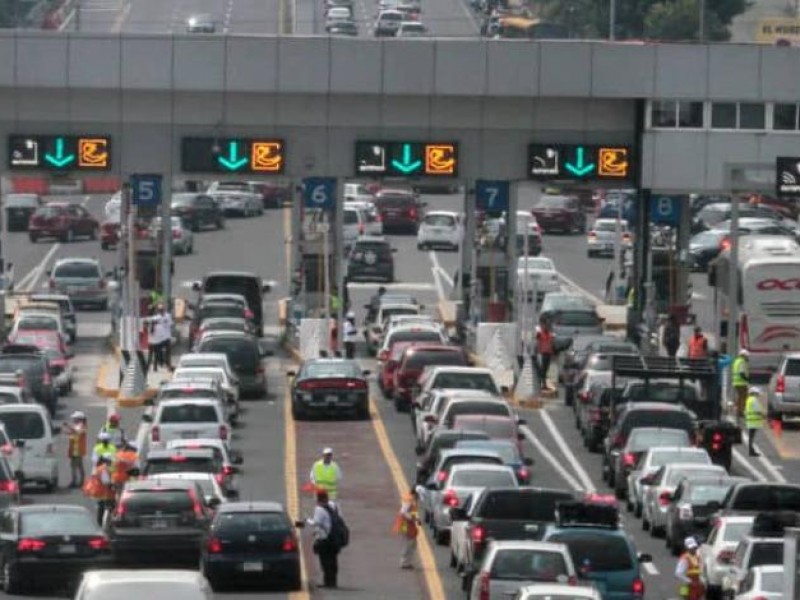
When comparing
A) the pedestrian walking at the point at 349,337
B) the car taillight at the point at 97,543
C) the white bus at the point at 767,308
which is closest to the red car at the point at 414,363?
the white bus at the point at 767,308

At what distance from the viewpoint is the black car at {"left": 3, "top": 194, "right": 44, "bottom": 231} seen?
109250 millimetres

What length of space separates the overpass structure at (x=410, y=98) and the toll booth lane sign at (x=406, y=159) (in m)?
0.19

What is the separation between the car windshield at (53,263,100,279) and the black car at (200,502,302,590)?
4591cm

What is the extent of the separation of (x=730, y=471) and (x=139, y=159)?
2377 cm

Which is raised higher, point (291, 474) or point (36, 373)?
point (36, 373)

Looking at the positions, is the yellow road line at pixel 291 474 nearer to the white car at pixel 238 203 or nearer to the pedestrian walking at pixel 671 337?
the pedestrian walking at pixel 671 337

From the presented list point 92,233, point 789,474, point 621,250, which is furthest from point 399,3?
point 789,474

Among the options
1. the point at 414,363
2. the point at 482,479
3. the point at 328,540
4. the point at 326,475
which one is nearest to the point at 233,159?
the point at 414,363

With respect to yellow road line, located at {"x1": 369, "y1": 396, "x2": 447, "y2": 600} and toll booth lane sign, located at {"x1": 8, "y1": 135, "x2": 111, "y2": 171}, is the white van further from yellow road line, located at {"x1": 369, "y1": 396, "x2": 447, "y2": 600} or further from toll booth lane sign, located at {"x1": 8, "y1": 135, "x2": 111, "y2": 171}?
toll booth lane sign, located at {"x1": 8, "y1": 135, "x2": 111, "y2": 171}

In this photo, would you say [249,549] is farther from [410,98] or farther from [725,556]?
[410,98]

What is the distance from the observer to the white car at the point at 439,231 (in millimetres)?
104938

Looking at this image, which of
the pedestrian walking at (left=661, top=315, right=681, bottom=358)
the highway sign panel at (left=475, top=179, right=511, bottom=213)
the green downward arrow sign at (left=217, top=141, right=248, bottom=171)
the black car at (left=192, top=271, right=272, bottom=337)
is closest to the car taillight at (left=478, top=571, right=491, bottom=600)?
the pedestrian walking at (left=661, top=315, right=681, bottom=358)

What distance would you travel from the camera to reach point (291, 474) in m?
54.6

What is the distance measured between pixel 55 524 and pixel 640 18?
111 m
